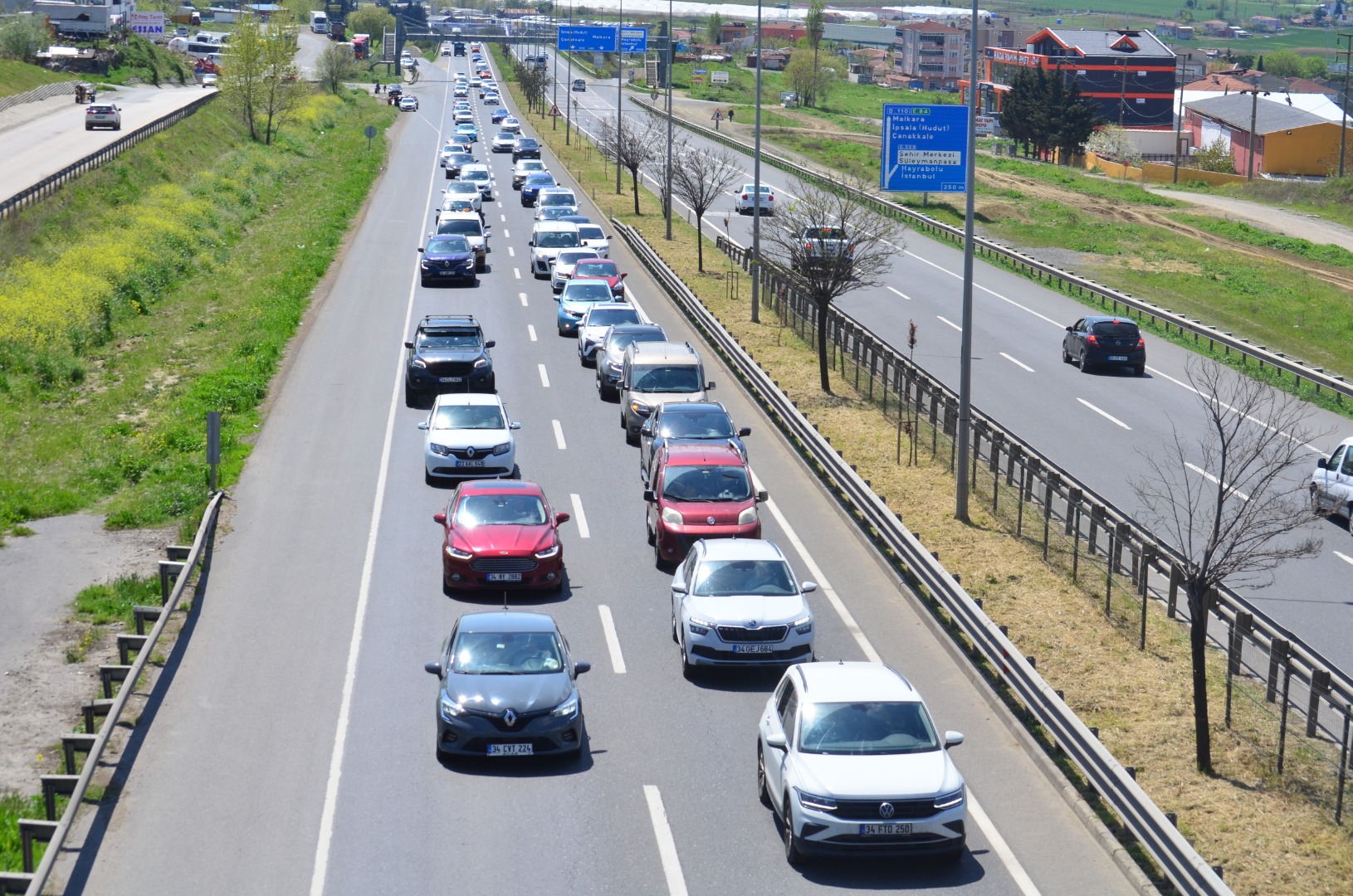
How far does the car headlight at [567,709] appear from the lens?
15.1 meters

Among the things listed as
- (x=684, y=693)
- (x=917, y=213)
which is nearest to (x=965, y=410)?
(x=684, y=693)

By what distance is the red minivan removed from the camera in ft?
71.2

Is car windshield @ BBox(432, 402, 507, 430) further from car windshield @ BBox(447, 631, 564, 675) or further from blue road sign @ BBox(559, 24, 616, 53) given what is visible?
blue road sign @ BBox(559, 24, 616, 53)

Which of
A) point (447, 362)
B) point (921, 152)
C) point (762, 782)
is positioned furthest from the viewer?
point (921, 152)

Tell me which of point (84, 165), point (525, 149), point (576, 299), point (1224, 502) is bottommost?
point (1224, 502)

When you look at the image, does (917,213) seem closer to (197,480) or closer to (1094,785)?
(197,480)

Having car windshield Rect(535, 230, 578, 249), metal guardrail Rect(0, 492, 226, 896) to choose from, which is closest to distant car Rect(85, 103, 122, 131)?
car windshield Rect(535, 230, 578, 249)

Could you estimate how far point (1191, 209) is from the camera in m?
79.4

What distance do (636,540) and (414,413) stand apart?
31.6 ft

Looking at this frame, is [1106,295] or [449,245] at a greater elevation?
[449,245]

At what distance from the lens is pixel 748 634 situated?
1750 cm

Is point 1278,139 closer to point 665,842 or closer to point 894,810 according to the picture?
point 894,810

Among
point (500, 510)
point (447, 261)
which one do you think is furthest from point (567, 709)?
point (447, 261)

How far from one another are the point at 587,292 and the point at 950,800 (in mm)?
29392
